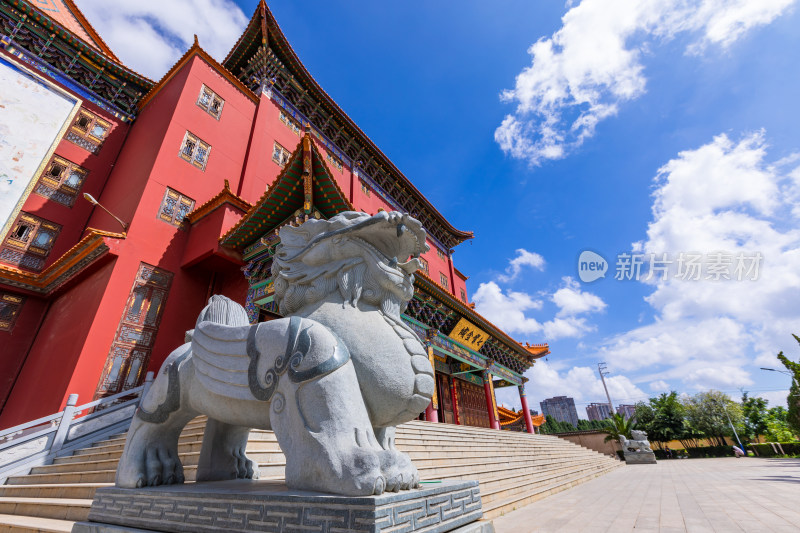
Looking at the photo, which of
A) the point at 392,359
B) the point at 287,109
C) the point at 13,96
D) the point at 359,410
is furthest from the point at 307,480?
the point at 287,109

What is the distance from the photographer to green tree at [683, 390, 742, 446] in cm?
2123

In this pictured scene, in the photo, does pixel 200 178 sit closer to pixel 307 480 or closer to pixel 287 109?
pixel 287 109

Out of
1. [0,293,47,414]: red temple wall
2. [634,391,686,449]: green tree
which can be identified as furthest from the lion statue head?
[634,391,686,449]: green tree

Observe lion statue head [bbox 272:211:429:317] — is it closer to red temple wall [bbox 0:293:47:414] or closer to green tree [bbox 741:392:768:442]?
red temple wall [bbox 0:293:47:414]

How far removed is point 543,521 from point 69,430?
6.81 m

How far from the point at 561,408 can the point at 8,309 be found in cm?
9099

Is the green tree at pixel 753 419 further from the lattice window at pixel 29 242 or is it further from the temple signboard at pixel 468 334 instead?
the lattice window at pixel 29 242

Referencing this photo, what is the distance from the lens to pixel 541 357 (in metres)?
16.6

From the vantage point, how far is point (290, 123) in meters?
12.2

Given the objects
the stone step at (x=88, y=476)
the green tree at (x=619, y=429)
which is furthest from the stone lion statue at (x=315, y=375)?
the green tree at (x=619, y=429)

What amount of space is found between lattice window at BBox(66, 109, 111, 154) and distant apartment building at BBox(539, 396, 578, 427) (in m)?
87.6

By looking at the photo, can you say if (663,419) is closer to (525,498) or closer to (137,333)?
(525,498)

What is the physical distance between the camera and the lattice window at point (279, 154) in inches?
431

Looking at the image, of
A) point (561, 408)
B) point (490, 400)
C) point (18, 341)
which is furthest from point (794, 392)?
point (561, 408)
